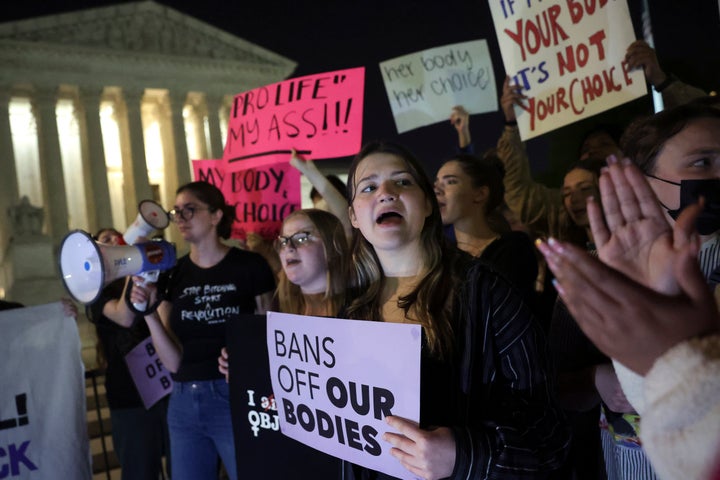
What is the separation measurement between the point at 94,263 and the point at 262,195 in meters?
2.12

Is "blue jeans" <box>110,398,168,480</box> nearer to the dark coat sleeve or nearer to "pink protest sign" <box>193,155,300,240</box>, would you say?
"pink protest sign" <box>193,155,300,240</box>

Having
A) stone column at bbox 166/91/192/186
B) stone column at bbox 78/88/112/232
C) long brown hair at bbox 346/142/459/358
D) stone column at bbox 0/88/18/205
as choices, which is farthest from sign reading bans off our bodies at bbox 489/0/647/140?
stone column at bbox 166/91/192/186

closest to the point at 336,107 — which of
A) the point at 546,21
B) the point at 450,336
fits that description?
the point at 546,21

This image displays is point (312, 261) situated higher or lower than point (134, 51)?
lower

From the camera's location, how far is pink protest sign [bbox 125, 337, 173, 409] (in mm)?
4148

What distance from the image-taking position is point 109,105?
28844 millimetres

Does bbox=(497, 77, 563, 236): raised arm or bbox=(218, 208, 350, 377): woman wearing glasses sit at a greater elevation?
bbox=(497, 77, 563, 236): raised arm

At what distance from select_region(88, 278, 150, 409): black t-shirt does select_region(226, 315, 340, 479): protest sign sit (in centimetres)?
160

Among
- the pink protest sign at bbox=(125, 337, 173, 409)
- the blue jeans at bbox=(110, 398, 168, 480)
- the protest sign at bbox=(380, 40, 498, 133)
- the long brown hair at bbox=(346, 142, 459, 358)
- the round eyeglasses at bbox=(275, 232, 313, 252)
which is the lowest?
the blue jeans at bbox=(110, 398, 168, 480)

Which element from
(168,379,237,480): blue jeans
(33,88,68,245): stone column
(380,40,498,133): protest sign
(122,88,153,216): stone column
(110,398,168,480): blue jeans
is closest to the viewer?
(168,379,237,480): blue jeans

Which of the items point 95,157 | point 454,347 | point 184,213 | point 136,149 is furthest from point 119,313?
point 136,149

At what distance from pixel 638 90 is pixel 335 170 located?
24.7 m

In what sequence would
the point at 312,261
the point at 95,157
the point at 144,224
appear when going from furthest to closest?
the point at 95,157
the point at 144,224
the point at 312,261

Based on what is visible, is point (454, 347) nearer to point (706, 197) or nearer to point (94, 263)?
point (706, 197)
